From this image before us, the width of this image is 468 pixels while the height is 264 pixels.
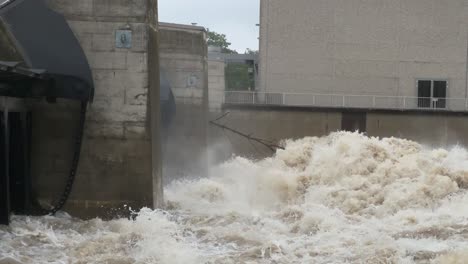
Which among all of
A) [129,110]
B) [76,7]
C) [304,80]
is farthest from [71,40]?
[304,80]

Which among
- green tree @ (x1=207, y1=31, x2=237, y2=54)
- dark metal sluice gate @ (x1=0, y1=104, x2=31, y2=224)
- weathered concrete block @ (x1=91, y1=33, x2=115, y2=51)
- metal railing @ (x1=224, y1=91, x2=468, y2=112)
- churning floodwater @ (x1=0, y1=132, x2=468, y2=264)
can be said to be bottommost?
churning floodwater @ (x1=0, y1=132, x2=468, y2=264)

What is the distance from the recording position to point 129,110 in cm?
1159

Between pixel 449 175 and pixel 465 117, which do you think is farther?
pixel 465 117

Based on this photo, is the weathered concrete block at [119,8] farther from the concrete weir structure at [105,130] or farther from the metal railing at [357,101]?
the metal railing at [357,101]

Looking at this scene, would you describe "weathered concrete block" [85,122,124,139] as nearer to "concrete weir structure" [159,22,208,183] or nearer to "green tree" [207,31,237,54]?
"concrete weir structure" [159,22,208,183]

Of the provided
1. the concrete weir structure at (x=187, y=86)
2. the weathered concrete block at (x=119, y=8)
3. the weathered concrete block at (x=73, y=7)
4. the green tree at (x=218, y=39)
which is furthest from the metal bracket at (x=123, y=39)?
the green tree at (x=218, y=39)

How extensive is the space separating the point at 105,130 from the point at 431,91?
22945mm

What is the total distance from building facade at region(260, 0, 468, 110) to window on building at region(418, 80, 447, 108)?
5 cm

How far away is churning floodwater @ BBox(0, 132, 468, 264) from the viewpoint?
29.5 feet

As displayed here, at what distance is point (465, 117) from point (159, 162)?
17.2m

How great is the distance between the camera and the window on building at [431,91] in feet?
100

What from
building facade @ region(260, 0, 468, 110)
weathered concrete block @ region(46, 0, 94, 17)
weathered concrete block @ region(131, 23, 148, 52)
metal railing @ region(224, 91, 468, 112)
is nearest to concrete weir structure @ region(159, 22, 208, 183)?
weathered concrete block @ region(131, 23, 148, 52)

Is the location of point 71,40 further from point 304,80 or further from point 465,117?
point 304,80

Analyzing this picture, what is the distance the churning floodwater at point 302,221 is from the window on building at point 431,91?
13086mm
